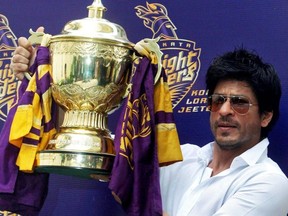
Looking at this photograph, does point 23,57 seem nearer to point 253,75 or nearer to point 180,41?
point 180,41

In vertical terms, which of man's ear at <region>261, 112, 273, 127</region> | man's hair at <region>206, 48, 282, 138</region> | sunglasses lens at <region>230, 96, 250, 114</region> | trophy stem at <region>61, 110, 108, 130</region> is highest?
man's hair at <region>206, 48, 282, 138</region>

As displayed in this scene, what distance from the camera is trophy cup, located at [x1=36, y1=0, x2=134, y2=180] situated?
281 cm

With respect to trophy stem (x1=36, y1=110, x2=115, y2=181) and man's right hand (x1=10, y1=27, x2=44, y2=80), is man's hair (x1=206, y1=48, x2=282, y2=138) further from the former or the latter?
man's right hand (x1=10, y1=27, x2=44, y2=80)

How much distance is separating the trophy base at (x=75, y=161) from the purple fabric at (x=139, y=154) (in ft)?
0.16

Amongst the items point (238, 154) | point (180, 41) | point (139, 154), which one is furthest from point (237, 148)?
point (180, 41)

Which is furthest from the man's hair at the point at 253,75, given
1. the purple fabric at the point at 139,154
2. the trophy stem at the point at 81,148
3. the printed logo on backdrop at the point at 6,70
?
the printed logo on backdrop at the point at 6,70

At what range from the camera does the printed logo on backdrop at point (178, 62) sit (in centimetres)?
321

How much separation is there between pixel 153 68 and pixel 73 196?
25.4 inches

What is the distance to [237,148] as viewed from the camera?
2965 millimetres

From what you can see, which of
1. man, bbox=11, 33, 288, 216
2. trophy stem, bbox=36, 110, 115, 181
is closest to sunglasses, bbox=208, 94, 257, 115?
man, bbox=11, 33, 288, 216

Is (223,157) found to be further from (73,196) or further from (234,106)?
(73,196)

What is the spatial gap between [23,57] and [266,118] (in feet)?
2.36

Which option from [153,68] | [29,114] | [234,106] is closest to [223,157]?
[234,106]

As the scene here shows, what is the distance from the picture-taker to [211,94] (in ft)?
9.89
